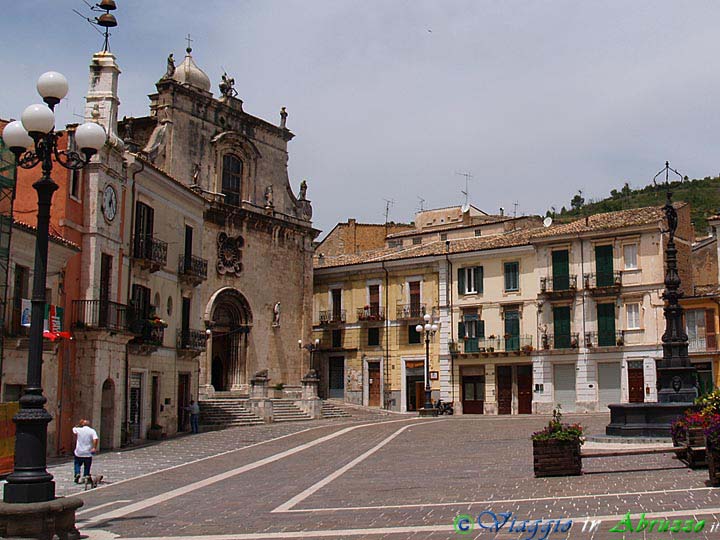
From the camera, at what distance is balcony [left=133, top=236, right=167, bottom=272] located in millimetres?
30266

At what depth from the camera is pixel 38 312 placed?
11.4 m

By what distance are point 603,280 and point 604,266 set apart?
72 cm

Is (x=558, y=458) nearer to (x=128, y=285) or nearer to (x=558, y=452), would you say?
(x=558, y=452)

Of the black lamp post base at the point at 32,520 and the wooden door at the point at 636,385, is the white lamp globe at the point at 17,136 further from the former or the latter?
the wooden door at the point at 636,385

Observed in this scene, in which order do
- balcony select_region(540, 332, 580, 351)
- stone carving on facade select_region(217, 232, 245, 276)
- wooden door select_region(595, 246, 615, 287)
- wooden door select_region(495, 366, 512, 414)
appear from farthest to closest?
wooden door select_region(495, 366, 512, 414)
stone carving on facade select_region(217, 232, 245, 276)
balcony select_region(540, 332, 580, 351)
wooden door select_region(595, 246, 615, 287)

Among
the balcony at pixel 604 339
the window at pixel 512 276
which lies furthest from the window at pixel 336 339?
the balcony at pixel 604 339

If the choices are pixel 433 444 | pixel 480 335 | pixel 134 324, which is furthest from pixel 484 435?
pixel 480 335

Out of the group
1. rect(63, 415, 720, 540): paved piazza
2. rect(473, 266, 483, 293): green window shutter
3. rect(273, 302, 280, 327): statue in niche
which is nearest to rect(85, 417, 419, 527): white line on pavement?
rect(63, 415, 720, 540): paved piazza

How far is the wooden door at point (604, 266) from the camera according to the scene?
44.6 metres

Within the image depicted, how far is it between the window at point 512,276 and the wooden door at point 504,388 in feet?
14.0

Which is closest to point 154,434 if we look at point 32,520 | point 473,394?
point 32,520

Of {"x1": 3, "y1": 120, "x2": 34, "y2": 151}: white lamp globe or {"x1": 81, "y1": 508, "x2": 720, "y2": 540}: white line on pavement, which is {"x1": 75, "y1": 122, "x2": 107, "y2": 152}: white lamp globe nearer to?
{"x1": 3, "y1": 120, "x2": 34, "y2": 151}: white lamp globe

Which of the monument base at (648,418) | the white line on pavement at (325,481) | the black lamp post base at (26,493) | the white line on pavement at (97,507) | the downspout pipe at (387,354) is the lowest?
the white line on pavement at (97,507)

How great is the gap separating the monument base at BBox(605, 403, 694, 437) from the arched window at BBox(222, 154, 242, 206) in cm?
2913
